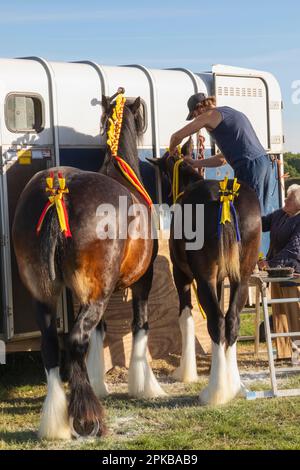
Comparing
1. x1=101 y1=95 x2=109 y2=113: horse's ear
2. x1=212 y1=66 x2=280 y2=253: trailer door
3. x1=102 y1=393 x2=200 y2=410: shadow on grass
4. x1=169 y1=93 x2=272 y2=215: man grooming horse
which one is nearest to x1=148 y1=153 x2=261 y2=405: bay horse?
x1=102 y1=393 x2=200 y2=410: shadow on grass

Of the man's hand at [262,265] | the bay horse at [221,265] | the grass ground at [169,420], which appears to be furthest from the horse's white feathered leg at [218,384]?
Result: the man's hand at [262,265]

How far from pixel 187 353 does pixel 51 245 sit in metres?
2.29

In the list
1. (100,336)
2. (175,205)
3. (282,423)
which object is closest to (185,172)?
(175,205)

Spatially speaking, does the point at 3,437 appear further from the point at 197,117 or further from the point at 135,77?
the point at 135,77

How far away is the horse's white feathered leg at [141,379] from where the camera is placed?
277 inches

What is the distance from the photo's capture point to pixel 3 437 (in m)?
5.88

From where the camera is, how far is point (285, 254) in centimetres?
809

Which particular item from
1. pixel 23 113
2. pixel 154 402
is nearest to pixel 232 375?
pixel 154 402

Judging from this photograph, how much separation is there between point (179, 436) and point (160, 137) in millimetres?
3537

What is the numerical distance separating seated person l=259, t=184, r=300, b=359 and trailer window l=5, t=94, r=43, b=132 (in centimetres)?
245

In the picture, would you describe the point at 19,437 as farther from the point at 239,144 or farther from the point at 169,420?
the point at 239,144

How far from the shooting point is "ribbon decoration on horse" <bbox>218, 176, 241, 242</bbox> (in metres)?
6.79

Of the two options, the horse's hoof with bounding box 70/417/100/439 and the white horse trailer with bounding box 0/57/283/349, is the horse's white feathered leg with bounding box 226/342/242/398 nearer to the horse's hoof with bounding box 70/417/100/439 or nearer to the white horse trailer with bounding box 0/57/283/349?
the horse's hoof with bounding box 70/417/100/439
